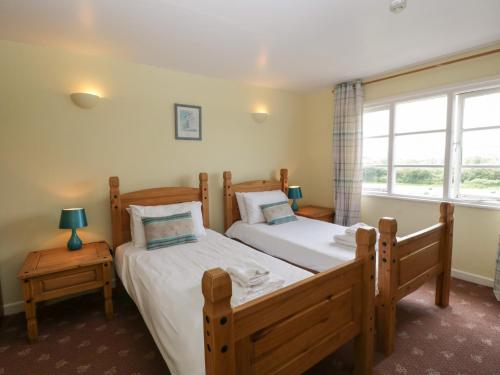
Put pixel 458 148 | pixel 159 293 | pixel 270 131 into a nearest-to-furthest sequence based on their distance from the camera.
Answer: pixel 159 293, pixel 458 148, pixel 270 131

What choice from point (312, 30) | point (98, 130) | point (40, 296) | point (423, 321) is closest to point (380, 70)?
point (312, 30)

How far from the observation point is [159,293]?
166cm

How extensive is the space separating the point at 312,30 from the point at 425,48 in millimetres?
1217

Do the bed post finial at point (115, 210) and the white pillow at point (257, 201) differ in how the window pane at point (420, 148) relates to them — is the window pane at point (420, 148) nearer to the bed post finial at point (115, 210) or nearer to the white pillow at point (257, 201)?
the white pillow at point (257, 201)

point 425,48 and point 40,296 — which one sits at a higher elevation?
point 425,48

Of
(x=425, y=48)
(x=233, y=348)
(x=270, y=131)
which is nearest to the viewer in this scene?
(x=233, y=348)

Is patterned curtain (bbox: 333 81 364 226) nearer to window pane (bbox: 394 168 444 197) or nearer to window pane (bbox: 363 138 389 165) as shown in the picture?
window pane (bbox: 363 138 389 165)

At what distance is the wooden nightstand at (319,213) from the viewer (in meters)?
3.58

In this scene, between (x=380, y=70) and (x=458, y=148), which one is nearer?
(x=458, y=148)

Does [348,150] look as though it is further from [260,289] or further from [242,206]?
[260,289]

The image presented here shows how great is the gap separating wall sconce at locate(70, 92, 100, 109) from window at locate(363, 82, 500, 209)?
10.4ft

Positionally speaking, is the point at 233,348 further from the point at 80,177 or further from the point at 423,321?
the point at 80,177

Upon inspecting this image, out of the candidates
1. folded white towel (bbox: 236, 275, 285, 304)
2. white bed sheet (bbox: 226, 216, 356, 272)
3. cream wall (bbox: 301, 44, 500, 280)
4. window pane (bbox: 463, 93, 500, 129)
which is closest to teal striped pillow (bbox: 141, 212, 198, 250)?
white bed sheet (bbox: 226, 216, 356, 272)

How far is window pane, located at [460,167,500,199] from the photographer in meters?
2.68
